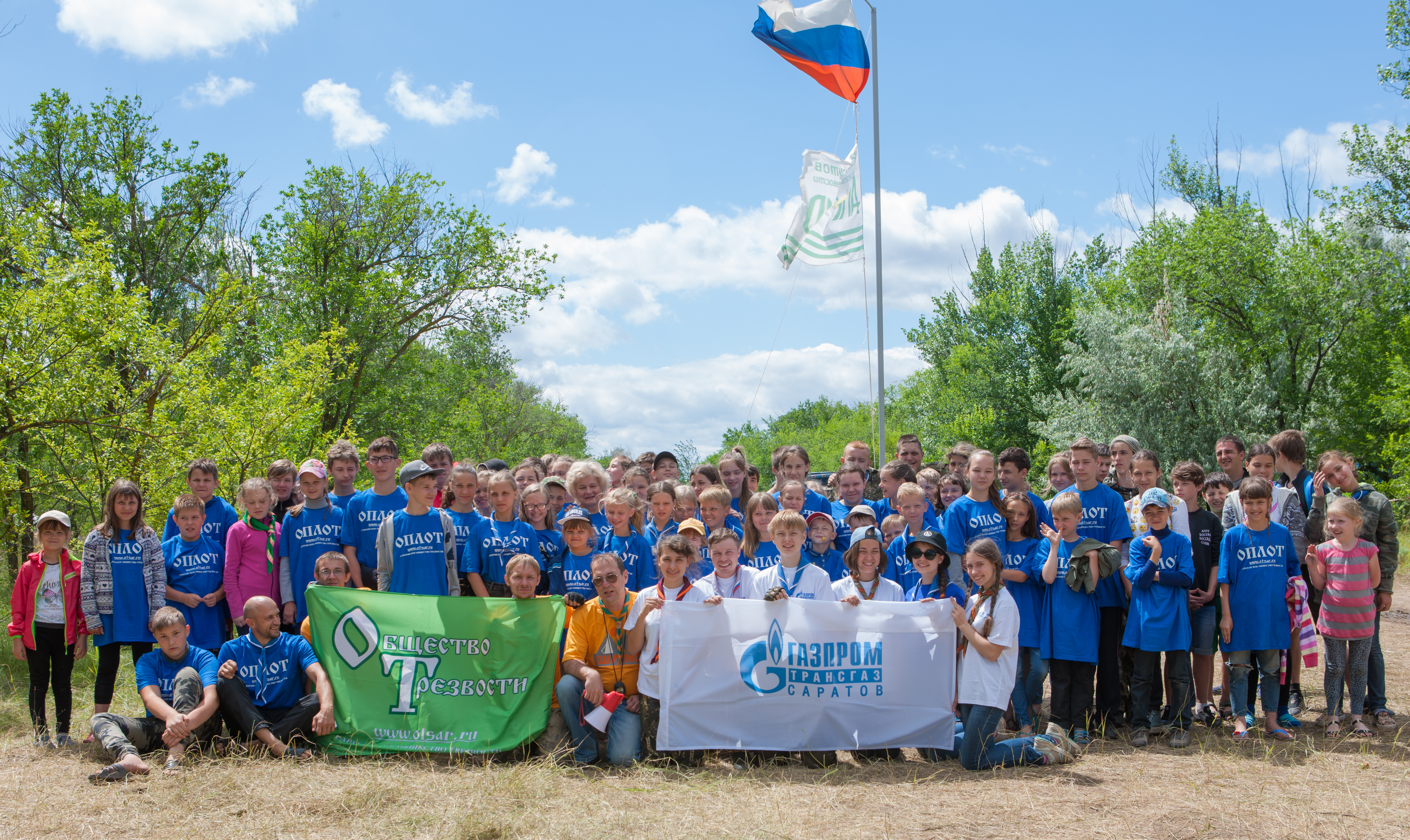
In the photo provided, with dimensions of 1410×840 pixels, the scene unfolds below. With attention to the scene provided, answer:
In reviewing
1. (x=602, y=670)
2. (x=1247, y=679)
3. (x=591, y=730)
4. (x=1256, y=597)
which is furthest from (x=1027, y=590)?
(x=591, y=730)

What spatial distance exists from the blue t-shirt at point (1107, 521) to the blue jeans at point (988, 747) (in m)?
1.40

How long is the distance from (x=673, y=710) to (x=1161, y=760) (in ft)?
10.7

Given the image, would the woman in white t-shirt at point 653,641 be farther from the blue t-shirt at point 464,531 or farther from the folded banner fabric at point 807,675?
the blue t-shirt at point 464,531

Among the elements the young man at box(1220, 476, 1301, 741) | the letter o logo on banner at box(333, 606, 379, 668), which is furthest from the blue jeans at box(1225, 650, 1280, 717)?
the letter o logo on banner at box(333, 606, 379, 668)

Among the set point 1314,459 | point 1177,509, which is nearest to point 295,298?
point 1177,509

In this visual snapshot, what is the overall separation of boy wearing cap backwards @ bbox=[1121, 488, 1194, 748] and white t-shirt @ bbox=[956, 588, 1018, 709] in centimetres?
118

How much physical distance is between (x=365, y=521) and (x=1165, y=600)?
6073mm

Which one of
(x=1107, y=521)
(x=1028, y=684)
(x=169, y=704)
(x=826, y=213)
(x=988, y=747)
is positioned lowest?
(x=988, y=747)

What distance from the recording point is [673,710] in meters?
6.20

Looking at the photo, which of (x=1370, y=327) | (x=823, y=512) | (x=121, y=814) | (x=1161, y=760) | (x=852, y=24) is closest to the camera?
(x=121, y=814)

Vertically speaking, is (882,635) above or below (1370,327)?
below

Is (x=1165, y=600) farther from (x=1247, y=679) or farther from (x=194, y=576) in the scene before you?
(x=194, y=576)

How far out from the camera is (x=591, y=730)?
620 cm

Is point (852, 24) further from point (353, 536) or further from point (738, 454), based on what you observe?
point (353, 536)
